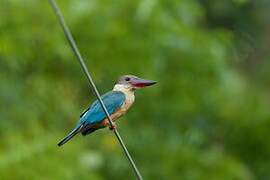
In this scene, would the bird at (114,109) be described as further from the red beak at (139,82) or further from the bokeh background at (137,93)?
the bokeh background at (137,93)

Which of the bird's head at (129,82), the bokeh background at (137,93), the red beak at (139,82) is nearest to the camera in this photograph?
the red beak at (139,82)

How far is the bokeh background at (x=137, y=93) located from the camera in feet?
26.0

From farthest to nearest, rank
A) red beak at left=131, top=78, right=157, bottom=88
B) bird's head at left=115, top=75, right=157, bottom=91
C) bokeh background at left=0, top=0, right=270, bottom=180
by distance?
bokeh background at left=0, top=0, right=270, bottom=180 < bird's head at left=115, top=75, right=157, bottom=91 < red beak at left=131, top=78, right=157, bottom=88

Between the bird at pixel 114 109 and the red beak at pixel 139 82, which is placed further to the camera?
the bird at pixel 114 109

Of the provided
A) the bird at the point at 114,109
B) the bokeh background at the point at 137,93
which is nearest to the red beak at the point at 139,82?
the bird at the point at 114,109

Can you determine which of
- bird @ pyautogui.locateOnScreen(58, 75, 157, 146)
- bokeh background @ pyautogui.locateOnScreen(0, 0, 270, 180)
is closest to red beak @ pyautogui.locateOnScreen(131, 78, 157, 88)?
bird @ pyautogui.locateOnScreen(58, 75, 157, 146)

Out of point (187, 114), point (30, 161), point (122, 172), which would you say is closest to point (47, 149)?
point (30, 161)

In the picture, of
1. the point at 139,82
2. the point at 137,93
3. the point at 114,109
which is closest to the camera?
the point at 139,82

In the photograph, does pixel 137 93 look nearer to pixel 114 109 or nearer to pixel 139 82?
pixel 114 109

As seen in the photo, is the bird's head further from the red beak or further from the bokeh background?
the bokeh background

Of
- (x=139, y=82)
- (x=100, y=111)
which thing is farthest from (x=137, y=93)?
(x=139, y=82)

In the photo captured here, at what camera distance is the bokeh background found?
26.0ft

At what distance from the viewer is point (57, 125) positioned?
27.4 feet

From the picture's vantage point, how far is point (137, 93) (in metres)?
8.91
